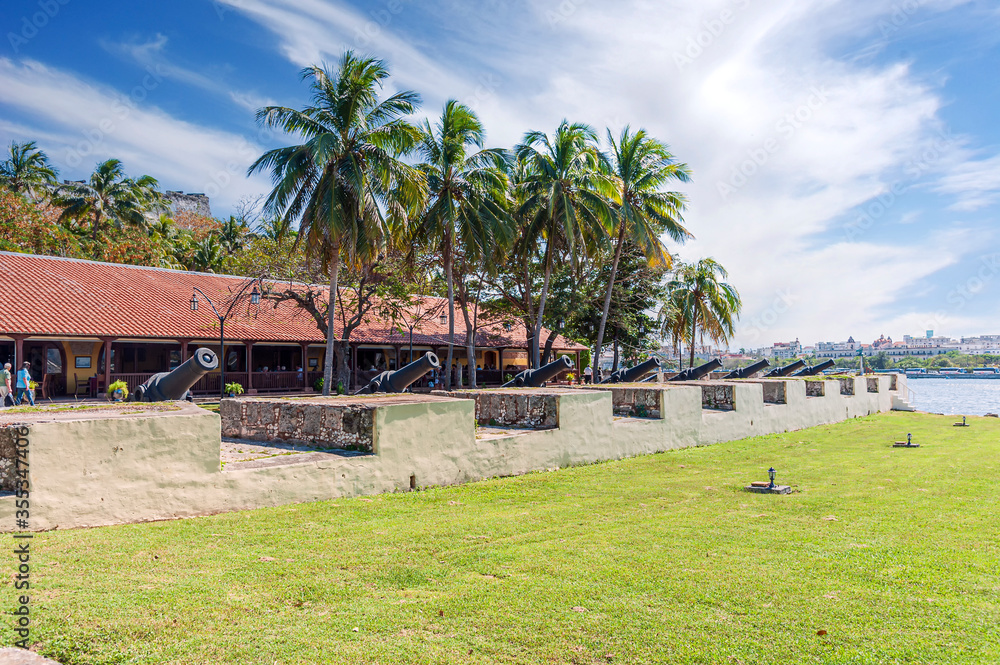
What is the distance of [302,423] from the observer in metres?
9.12

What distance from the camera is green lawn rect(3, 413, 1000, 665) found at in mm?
3484

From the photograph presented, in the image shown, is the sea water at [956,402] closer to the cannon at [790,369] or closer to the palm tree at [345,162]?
the cannon at [790,369]

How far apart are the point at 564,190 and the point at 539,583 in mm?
22815

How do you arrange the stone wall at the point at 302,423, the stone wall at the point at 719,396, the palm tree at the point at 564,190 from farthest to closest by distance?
the palm tree at the point at 564,190
the stone wall at the point at 719,396
the stone wall at the point at 302,423

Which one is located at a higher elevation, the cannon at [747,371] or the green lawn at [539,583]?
the cannon at [747,371]

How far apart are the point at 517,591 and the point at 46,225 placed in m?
34.6

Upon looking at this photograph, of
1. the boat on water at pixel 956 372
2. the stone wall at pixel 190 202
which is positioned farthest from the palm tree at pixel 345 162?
the boat on water at pixel 956 372

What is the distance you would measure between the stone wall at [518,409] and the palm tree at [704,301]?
1165 inches

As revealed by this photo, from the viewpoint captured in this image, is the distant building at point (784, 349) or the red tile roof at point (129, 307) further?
the distant building at point (784, 349)

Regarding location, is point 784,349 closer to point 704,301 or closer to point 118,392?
point 704,301

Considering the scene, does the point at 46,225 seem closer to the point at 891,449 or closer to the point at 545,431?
the point at 545,431

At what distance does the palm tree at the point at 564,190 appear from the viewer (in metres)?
25.7

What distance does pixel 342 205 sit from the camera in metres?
20.2

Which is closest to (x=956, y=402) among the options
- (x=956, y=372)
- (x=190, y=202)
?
(x=190, y=202)
